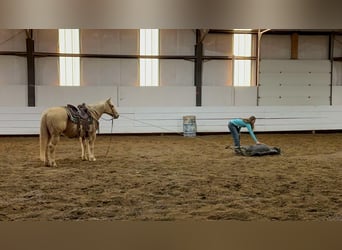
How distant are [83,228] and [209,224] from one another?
0.39 metres

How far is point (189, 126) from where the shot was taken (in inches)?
539

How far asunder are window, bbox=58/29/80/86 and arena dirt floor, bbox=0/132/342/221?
14.7ft

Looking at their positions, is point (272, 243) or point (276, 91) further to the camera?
point (276, 91)

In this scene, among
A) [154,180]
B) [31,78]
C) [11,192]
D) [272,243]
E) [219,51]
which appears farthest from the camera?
[219,51]

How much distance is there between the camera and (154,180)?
20.5 feet

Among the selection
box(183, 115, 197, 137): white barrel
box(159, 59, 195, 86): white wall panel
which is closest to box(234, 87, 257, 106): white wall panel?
box(159, 59, 195, 86): white wall panel

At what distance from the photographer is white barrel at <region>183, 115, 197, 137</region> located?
45.0 feet

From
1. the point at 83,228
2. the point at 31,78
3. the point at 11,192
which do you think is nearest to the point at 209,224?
the point at 83,228

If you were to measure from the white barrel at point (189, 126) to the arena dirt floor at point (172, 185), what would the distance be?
3.54m

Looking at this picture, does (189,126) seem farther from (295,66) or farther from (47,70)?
(47,70)

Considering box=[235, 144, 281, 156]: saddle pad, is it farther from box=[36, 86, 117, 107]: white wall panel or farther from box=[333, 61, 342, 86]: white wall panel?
box=[333, 61, 342, 86]: white wall panel

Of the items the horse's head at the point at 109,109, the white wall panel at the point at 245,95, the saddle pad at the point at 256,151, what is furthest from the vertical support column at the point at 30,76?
the saddle pad at the point at 256,151

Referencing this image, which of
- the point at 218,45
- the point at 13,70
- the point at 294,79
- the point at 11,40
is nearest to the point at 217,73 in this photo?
the point at 218,45

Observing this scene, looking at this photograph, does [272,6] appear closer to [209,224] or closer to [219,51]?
[209,224]
